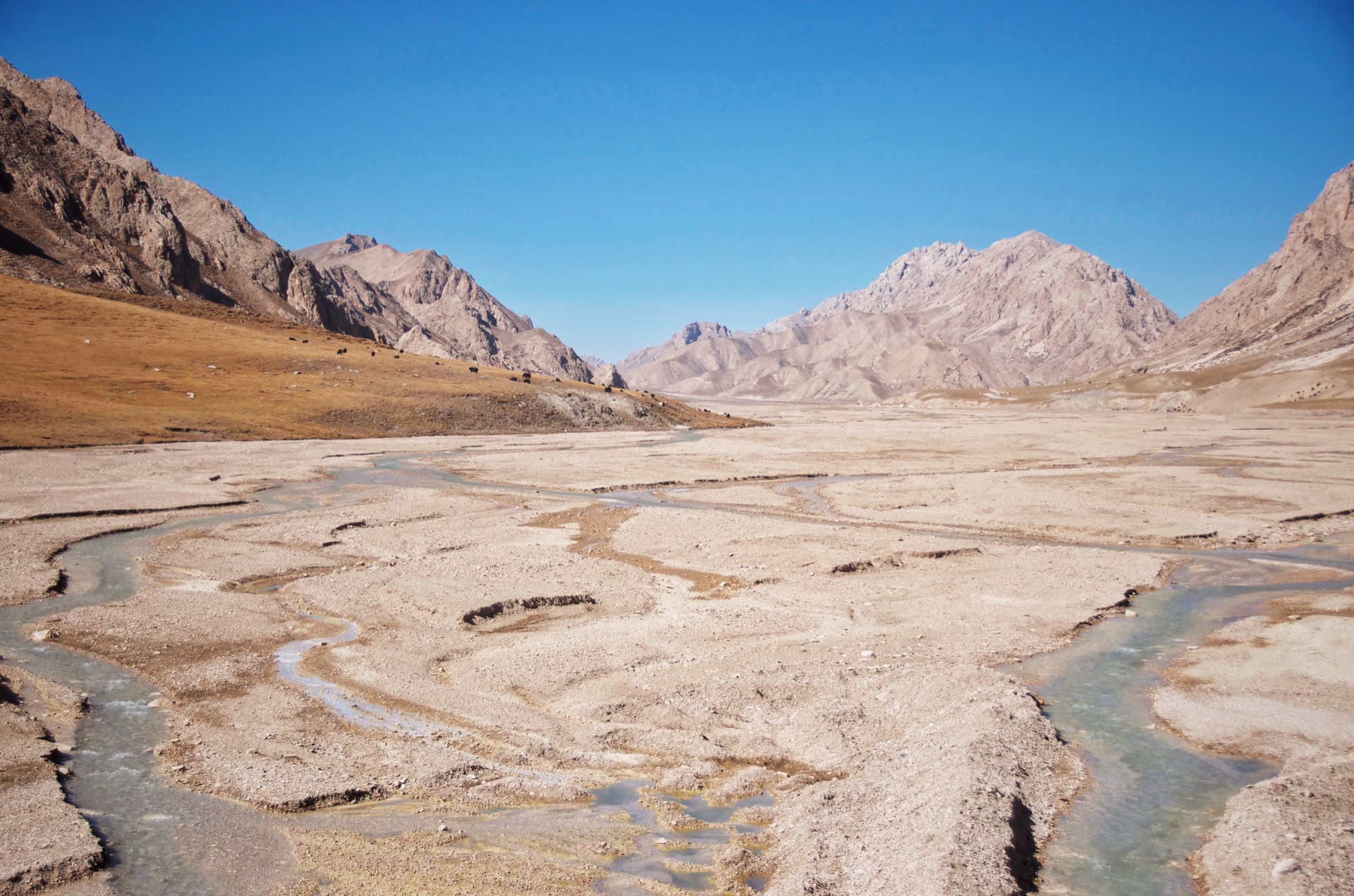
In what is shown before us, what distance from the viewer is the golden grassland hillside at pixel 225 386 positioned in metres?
56.3

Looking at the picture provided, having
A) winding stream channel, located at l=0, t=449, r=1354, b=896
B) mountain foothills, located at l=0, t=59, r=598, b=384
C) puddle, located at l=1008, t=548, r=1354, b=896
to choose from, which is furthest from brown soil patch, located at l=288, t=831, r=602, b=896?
mountain foothills, located at l=0, t=59, r=598, b=384

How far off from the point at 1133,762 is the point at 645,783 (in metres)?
6.69

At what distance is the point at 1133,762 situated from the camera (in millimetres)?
10914

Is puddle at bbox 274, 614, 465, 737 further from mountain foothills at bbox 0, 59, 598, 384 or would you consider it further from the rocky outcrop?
mountain foothills at bbox 0, 59, 598, 384

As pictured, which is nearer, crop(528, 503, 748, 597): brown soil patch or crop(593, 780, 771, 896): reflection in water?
crop(593, 780, 771, 896): reflection in water

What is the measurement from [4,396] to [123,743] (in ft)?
183

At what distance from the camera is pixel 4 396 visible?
5212cm

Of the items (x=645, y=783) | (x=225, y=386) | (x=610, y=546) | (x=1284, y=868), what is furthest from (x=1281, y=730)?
(x=225, y=386)

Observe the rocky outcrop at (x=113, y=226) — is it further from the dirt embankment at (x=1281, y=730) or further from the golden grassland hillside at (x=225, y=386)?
the dirt embankment at (x=1281, y=730)

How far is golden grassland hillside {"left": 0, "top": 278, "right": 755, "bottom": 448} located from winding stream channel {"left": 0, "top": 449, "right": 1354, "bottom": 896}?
41.2 m

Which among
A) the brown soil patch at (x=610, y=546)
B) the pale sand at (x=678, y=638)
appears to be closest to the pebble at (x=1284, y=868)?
the pale sand at (x=678, y=638)

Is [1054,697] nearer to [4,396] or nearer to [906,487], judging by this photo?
[906,487]

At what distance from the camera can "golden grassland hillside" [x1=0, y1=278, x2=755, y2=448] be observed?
56281 mm

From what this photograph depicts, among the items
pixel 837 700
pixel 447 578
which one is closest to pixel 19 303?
pixel 447 578
